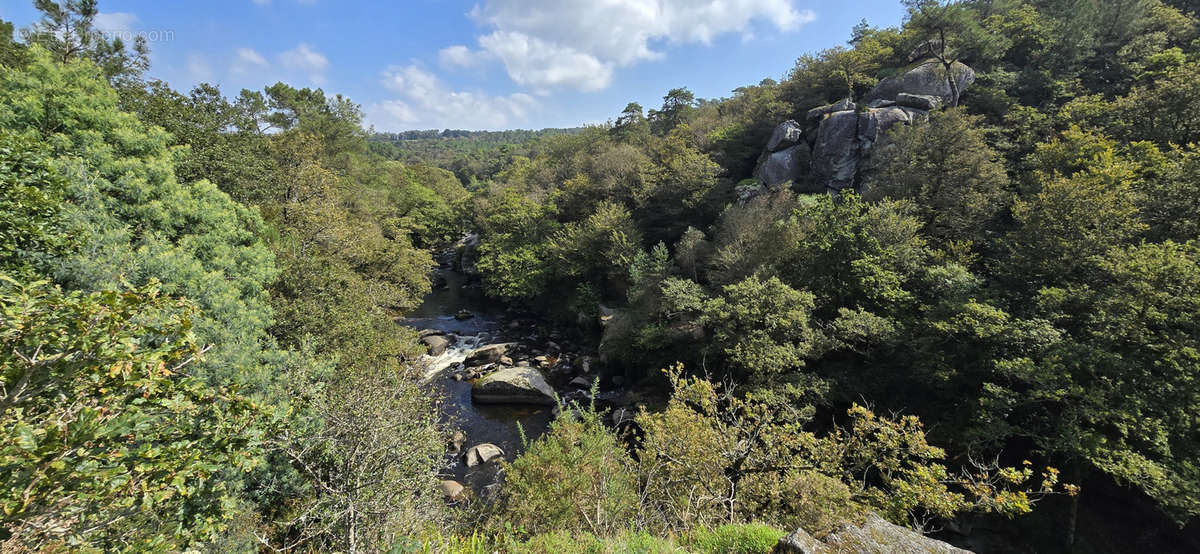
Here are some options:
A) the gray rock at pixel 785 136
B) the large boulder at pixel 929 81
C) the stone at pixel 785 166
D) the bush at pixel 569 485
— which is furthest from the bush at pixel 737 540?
the large boulder at pixel 929 81

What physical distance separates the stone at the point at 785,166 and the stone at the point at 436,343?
87.6 feet

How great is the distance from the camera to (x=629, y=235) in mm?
31516

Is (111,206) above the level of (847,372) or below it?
above

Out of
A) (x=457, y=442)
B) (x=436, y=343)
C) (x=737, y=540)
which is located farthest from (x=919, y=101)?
(x=436, y=343)

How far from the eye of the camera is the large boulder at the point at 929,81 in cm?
2961

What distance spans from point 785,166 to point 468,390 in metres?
28.1

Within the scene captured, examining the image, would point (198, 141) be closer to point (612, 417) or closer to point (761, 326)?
point (612, 417)

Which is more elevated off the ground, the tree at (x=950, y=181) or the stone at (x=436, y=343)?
the tree at (x=950, y=181)

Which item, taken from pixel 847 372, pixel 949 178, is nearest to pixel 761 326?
pixel 847 372

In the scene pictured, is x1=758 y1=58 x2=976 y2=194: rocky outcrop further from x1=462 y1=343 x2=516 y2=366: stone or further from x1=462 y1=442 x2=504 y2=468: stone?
x1=462 y1=442 x2=504 y2=468: stone

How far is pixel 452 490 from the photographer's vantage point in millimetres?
15305

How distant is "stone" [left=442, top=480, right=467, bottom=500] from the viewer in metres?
15.1

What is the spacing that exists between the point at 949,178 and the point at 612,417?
72.0 feet

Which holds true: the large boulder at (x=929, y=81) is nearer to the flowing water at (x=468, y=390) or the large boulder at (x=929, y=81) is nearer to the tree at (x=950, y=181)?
the tree at (x=950, y=181)
